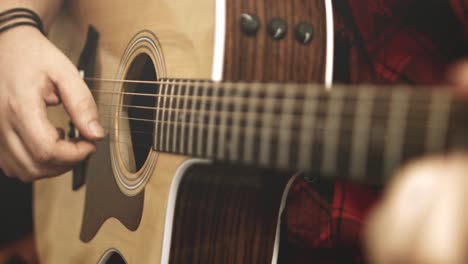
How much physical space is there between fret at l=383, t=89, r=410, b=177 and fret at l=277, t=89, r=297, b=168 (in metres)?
0.08

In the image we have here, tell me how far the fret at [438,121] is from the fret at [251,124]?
15 cm

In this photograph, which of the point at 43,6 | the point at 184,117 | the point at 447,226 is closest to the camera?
the point at 447,226

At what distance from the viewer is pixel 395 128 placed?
1.00ft

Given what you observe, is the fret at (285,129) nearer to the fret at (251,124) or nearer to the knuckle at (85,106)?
the fret at (251,124)

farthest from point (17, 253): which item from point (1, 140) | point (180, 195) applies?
point (180, 195)

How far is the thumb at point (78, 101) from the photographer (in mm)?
605

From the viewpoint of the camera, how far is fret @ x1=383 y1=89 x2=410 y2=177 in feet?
0.97

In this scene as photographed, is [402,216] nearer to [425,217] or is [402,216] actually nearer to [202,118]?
[425,217]

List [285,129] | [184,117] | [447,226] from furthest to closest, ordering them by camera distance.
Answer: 1. [184,117]
2. [285,129]
3. [447,226]

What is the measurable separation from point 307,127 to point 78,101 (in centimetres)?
40

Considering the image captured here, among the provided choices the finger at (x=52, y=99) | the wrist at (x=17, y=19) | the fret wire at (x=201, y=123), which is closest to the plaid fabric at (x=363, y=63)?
the fret wire at (x=201, y=123)

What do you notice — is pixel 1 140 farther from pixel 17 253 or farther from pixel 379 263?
pixel 379 263

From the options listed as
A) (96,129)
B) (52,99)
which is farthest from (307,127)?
(52,99)

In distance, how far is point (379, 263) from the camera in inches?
11.0
